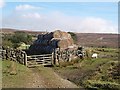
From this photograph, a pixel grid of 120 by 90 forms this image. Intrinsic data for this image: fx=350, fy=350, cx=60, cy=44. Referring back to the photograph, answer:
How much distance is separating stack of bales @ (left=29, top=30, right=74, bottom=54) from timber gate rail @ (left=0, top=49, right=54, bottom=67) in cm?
370

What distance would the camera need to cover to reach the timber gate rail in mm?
35094

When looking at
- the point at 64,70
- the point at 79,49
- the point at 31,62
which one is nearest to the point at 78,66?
the point at 64,70

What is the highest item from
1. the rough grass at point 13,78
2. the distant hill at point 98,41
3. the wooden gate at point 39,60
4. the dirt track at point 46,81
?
the distant hill at point 98,41

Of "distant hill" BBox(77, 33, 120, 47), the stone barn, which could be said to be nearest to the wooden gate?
the stone barn

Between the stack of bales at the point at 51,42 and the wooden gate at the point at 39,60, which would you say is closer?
the wooden gate at the point at 39,60

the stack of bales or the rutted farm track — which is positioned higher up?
the stack of bales

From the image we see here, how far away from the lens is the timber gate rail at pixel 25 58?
115 ft

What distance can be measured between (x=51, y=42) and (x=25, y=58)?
828 cm

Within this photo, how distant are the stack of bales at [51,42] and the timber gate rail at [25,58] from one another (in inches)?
146

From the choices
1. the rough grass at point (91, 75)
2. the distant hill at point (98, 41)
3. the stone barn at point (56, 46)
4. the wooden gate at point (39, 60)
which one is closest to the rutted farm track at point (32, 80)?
the rough grass at point (91, 75)

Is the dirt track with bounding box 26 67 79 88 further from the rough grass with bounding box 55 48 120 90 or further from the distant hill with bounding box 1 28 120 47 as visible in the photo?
the distant hill with bounding box 1 28 120 47

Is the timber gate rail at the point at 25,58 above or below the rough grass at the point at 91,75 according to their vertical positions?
above

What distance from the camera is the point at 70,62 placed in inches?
1442

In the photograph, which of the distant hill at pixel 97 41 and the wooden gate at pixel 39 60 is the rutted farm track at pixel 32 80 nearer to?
the wooden gate at pixel 39 60
